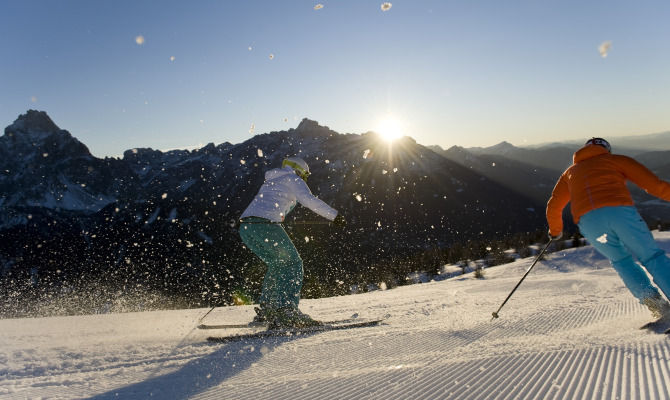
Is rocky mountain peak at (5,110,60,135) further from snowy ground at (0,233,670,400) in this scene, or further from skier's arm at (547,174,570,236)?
skier's arm at (547,174,570,236)

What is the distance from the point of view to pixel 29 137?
7131 inches

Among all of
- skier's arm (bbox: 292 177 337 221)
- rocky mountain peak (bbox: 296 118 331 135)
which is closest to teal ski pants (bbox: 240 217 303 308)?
skier's arm (bbox: 292 177 337 221)

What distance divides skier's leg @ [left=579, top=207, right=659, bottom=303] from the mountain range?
Answer: 41508 millimetres

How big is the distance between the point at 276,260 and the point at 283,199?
653 mm

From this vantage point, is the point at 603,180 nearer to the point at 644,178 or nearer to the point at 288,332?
the point at 644,178

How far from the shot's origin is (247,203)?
289 ft

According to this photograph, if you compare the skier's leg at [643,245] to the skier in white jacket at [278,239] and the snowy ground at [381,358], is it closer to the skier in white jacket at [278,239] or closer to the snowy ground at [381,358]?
the snowy ground at [381,358]

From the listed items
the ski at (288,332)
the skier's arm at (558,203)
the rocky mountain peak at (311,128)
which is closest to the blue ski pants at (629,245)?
the skier's arm at (558,203)

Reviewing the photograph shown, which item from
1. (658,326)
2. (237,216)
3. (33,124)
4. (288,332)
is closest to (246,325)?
(288,332)

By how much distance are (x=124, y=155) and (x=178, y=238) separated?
106 metres

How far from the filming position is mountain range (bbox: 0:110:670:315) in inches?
2594

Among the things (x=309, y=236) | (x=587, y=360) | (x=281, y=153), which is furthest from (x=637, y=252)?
(x=281, y=153)

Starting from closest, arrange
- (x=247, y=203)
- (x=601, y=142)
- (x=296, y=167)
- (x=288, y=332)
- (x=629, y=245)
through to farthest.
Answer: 1. (x=629, y=245)
2. (x=601, y=142)
3. (x=288, y=332)
4. (x=296, y=167)
5. (x=247, y=203)

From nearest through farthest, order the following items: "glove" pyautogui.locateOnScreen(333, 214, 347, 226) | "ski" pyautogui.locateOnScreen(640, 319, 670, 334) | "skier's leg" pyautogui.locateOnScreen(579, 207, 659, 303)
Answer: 1. "ski" pyautogui.locateOnScreen(640, 319, 670, 334)
2. "skier's leg" pyautogui.locateOnScreen(579, 207, 659, 303)
3. "glove" pyautogui.locateOnScreen(333, 214, 347, 226)
